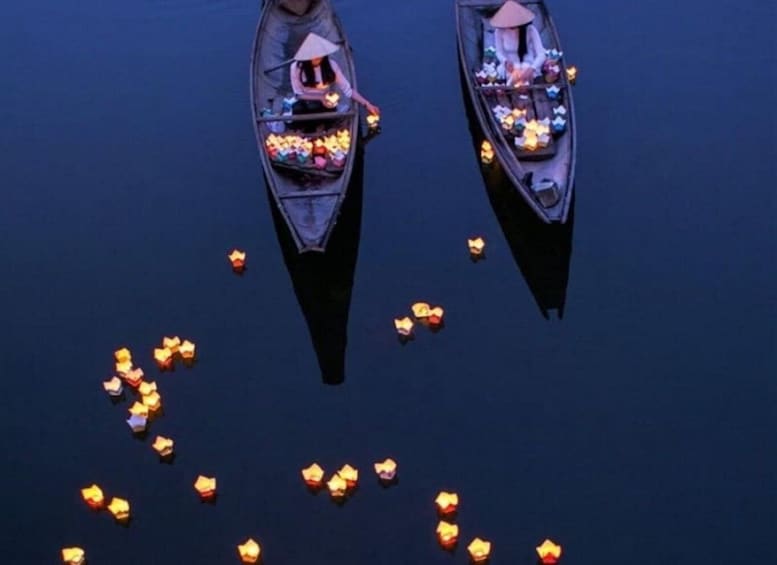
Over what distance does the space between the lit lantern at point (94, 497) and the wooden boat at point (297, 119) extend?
2.83 m

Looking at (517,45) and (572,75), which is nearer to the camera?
(517,45)

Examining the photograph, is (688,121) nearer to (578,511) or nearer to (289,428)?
(578,511)

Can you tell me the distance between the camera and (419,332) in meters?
9.86

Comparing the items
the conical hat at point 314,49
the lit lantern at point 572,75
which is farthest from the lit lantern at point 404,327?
the lit lantern at point 572,75

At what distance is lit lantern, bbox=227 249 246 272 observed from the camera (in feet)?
34.1

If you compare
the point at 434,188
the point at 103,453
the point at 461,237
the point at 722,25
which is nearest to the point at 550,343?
the point at 461,237

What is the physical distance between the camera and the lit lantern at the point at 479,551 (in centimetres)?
830

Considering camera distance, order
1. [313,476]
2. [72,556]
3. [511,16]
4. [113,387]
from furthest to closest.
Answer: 1. [511,16]
2. [113,387]
3. [313,476]
4. [72,556]

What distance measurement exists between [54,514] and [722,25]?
9.22 metres

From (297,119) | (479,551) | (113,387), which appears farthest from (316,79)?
(479,551)

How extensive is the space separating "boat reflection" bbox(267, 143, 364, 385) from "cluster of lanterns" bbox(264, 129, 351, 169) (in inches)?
25.5

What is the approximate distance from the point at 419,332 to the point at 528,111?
2720 mm

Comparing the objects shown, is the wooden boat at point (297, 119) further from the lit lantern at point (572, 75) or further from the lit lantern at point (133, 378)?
the lit lantern at point (572, 75)

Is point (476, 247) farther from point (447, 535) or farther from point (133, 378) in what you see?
point (133, 378)
